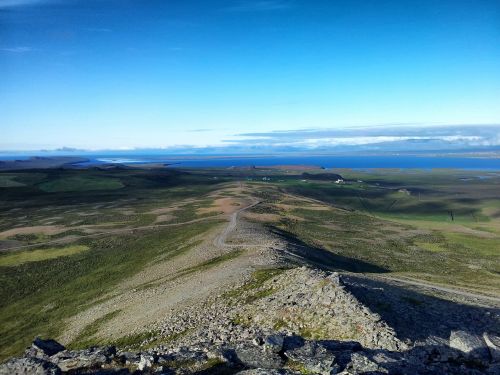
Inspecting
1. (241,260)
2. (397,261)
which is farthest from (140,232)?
(397,261)

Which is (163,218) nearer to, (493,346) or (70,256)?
(70,256)

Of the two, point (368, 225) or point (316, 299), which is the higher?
point (316, 299)

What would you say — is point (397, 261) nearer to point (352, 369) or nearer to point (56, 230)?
point (352, 369)

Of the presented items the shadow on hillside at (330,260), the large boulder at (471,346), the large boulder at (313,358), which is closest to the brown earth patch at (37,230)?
the shadow on hillside at (330,260)

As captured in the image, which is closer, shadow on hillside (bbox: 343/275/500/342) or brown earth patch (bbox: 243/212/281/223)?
shadow on hillside (bbox: 343/275/500/342)

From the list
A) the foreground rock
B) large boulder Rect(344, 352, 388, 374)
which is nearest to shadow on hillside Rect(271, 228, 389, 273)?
the foreground rock

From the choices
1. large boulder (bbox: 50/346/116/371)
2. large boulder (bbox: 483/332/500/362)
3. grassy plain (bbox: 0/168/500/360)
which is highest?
large boulder (bbox: 50/346/116/371)

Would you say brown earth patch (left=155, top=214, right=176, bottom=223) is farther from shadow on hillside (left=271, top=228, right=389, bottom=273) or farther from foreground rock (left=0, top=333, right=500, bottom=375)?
foreground rock (left=0, top=333, right=500, bottom=375)
